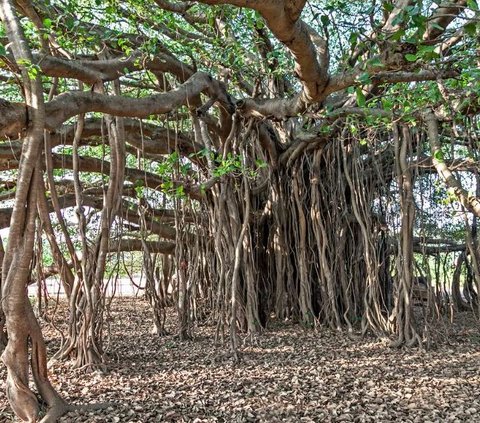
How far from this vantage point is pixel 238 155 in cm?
392

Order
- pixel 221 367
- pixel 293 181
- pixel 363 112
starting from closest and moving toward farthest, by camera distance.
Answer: pixel 221 367 → pixel 363 112 → pixel 293 181

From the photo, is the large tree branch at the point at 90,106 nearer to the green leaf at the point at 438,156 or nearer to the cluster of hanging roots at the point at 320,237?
the cluster of hanging roots at the point at 320,237

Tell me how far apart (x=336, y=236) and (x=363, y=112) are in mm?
1569

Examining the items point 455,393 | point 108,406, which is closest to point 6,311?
point 108,406

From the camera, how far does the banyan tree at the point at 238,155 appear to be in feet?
7.25

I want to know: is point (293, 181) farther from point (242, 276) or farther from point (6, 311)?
point (6, 311)

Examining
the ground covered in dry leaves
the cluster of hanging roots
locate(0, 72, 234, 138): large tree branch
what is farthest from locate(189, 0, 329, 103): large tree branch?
the ground covered in dry leaves

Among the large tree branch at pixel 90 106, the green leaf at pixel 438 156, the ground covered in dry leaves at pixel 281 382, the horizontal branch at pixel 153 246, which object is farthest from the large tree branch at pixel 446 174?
the horizontal branch at pixel 153 246

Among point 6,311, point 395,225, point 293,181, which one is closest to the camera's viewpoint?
point 6,311

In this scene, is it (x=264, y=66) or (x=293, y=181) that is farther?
(x=293, y=181)

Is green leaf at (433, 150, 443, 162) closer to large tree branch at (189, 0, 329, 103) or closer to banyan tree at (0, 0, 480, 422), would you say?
banyan tree at (0, 0, 480, 422)

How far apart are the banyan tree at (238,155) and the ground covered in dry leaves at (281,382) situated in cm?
23

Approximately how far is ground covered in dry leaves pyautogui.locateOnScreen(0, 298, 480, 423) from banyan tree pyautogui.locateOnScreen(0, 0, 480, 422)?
0.75 feet

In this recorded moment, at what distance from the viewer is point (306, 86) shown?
9.23 ft
